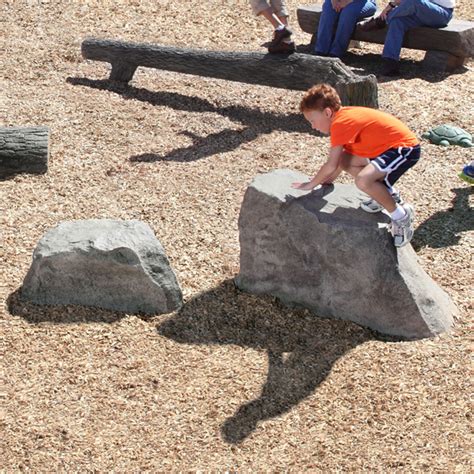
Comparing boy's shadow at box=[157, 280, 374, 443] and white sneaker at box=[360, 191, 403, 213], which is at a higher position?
white sneaker at box=[360, 191, 403, 213]

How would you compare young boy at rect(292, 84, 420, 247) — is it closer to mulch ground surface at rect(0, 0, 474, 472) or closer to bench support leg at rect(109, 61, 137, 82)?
mulch ground surface at rect(0, 0, 474, 472)

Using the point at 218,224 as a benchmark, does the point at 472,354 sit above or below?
above

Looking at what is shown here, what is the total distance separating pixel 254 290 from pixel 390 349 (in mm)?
979

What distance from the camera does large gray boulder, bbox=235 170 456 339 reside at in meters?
5.29

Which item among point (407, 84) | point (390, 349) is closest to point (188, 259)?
point (390, 349)

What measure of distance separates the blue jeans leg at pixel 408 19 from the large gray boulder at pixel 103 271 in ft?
16.3

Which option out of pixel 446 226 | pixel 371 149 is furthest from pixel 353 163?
pixel 446 226

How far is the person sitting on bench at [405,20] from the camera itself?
31.3 feet

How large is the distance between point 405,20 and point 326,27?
2.82 ft

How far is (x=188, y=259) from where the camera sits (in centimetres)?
618

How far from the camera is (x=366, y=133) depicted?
5320 millimetres

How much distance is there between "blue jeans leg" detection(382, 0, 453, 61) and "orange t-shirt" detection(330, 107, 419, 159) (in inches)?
177

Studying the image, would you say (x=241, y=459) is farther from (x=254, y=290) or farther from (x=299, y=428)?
(x=254, y=290)

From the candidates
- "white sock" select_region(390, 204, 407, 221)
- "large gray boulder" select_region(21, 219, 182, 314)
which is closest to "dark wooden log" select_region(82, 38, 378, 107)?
"white sock" select_region(390, 204, 407, 221)
